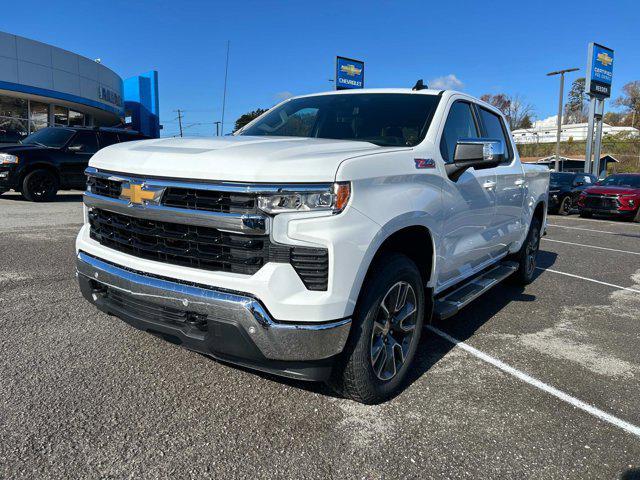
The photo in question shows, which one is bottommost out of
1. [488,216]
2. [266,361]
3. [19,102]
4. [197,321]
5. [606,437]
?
[606,437]

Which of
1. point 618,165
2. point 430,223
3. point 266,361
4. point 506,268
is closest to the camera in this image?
point 266,361

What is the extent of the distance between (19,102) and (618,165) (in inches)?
2237

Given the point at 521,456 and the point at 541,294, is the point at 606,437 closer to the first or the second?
the point at 521,456

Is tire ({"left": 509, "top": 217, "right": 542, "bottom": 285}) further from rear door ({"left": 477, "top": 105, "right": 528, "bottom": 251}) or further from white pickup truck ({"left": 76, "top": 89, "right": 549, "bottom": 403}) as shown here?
white pickup truck ({"left": 76, "top": 89, "right": 549, "bottom": 403})

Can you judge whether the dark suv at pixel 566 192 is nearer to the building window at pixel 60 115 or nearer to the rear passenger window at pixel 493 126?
the rear passenger window at pixel 493 126

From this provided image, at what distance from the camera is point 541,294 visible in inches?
230

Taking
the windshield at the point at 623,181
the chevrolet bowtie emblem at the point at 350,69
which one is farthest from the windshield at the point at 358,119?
the chevrolet bowtie emblem at the point at 350,69

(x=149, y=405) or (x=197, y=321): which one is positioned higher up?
(x=197, y=321)

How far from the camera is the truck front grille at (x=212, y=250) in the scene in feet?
8.05

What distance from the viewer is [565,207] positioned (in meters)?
18.5

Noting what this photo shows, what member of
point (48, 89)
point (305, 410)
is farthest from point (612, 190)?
point (48, 89)

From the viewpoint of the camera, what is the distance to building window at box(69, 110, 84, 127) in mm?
30753

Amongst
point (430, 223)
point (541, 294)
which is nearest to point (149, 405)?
point (430, 223)

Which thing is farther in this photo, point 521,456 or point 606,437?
point 606,437
